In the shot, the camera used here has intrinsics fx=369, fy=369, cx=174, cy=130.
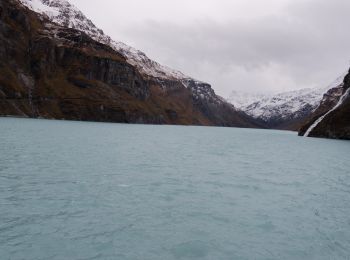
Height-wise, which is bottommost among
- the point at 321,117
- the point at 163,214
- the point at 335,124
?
the point at 163,214

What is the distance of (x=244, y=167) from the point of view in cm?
4734

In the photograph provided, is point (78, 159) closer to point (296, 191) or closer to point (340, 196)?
point (296, 191)

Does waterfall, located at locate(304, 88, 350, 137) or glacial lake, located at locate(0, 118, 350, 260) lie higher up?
waterfall, located at locate(304, 88, 350, 137)

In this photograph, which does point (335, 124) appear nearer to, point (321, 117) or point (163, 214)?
point (321, 117)

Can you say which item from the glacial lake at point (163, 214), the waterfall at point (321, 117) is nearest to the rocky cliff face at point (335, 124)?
the waterfall at point (321, 117)

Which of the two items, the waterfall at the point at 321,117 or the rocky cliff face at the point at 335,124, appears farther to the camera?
the waterfall at the point at 321,117

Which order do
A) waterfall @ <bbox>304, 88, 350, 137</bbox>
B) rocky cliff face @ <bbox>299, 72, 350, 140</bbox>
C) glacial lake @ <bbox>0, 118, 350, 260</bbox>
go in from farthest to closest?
waterfall @ <bbox>304, 88, 350, 137</bbox> → rocky cliff face @ <bbox>299, 72, 350, 140</bbox> → glacial lake @ <bbox>0, 118, 350, 260</bbox>

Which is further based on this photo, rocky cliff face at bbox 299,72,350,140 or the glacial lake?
rocky cliff face at bbox 299,72,350,140

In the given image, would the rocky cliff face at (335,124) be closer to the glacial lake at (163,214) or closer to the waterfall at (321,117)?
the waterfall at (321,117)

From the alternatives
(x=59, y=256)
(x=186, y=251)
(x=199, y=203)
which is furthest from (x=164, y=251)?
(x=199, y=203)

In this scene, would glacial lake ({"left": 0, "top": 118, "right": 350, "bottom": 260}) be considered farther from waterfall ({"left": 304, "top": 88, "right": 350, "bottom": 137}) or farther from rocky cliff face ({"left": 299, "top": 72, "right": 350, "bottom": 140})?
waterfall ({"left": 304, "top": 88, "right": 350, "bottom": 137})

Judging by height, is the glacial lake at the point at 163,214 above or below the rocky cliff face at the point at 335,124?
below

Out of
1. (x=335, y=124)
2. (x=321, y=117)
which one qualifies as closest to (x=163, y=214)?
(x=335, y=124)

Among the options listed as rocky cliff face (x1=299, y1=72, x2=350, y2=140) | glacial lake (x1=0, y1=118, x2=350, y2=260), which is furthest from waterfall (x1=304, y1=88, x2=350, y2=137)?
glacial lake (x1=0, y1=118, x2=350, y2=260)
